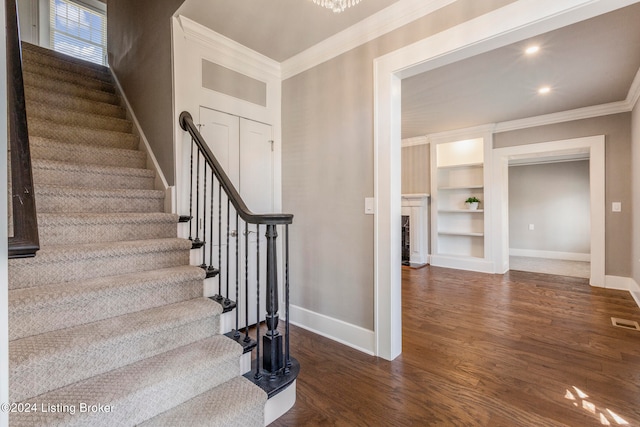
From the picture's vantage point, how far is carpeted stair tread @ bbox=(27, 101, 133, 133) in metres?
2.56

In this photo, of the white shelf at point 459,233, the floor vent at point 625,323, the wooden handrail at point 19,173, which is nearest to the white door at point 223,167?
the wooden handrail at point 19,173

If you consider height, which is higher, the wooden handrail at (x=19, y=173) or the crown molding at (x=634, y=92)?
the crown molding at (x=634, y=92)

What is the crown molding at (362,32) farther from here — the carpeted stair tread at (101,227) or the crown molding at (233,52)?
the carpeted stair tread at (101,227)

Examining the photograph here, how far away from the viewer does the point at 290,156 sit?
297 centimetres

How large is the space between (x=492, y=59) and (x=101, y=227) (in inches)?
144

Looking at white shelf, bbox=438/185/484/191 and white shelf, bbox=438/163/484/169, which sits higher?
white shelf, bbox=438/163/484/169

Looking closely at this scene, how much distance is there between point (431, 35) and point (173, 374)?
2.54 metres

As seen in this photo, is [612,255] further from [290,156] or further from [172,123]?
[172,123]

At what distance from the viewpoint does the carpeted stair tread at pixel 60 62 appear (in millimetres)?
3053

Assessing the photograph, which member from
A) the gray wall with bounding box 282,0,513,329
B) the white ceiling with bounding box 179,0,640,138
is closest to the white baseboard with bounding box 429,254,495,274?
the white ceiling with bounding box 179,0,640,138

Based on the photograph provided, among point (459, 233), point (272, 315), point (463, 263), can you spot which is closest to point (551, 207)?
point (459, 233)

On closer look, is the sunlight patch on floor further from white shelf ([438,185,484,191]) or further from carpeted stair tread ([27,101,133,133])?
carpeted stair tread ([27,101,133,133])

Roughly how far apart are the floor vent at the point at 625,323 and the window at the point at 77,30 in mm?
8210

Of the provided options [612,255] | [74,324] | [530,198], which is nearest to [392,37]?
[74,324]
